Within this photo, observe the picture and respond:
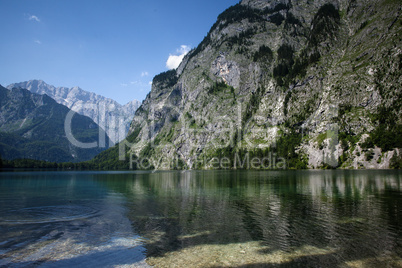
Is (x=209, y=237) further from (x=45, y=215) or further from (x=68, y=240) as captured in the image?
(x=45, y=215)

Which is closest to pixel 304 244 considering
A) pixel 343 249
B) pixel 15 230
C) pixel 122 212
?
pixel 343 249

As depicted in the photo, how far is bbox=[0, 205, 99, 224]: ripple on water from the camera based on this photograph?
88.2 ft

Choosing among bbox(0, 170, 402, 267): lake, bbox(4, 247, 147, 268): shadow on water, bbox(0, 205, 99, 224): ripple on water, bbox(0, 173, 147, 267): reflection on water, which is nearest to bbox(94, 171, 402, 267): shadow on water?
bbox(0, 170, 402, 267): lake

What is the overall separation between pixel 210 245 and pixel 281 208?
55.7 feet

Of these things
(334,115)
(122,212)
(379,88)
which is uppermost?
(379,88)

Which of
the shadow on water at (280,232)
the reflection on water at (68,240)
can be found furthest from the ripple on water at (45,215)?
the shadow on water at (280,232)

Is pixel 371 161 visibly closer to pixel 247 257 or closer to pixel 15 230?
pixel 247 257

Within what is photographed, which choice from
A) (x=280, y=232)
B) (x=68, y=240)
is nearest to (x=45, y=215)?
(x=68, y=240)

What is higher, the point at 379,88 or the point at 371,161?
the point at 379,88

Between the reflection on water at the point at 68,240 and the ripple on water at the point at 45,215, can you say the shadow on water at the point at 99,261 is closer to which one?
the reflection on water at the point at 68,240

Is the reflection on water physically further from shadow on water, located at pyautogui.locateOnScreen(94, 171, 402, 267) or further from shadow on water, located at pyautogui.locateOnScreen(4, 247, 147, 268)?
shadow on water, located at pyautogui.locateOnScreen(94, 171, 402, 267)

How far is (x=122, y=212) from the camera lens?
31359 mm

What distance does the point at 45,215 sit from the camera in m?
29.8

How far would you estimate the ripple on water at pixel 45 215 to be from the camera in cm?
2688
